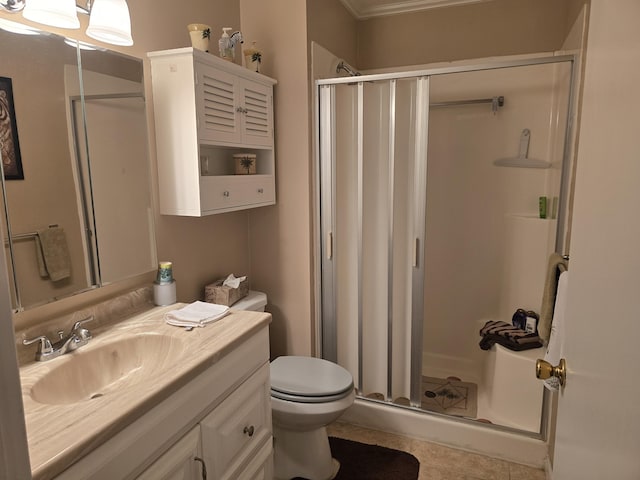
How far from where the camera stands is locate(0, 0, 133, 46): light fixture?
1.26 m

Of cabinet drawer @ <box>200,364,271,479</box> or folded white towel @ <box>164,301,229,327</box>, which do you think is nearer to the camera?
cabinet drawer @ <box>200,364,271,479</box>

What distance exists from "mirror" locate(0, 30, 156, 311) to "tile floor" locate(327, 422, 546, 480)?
4.89ft

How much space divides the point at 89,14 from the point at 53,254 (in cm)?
81

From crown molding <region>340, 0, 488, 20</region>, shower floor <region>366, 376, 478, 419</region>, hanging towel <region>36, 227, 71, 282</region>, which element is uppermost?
crown molding <region>340, 0, 488, 20</region>

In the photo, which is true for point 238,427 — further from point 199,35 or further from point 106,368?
point 199,35

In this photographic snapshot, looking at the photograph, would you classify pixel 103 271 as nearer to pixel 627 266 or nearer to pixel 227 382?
pixel 227 382


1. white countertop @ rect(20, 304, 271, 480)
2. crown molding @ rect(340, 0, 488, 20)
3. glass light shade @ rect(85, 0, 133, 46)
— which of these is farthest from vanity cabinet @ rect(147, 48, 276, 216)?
crown molding @ rect(340, 0, 488, 20)

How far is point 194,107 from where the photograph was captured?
1.74 metres

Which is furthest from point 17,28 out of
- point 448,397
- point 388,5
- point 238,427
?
point 448,397

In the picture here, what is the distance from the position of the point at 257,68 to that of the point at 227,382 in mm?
1521

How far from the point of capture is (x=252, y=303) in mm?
2195

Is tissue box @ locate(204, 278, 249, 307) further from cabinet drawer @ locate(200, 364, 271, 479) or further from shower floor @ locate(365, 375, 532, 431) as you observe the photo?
shower floor @ locate(365, 375, 532, 431)

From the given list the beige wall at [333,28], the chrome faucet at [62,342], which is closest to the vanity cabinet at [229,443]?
the chrome faucet at [62,342]

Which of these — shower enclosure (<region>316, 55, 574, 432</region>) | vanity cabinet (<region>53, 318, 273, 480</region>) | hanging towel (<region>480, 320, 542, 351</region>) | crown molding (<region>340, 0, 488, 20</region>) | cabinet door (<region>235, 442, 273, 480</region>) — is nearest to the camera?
vanity cabinet (<region>53, 318, 273, 480</region>)
